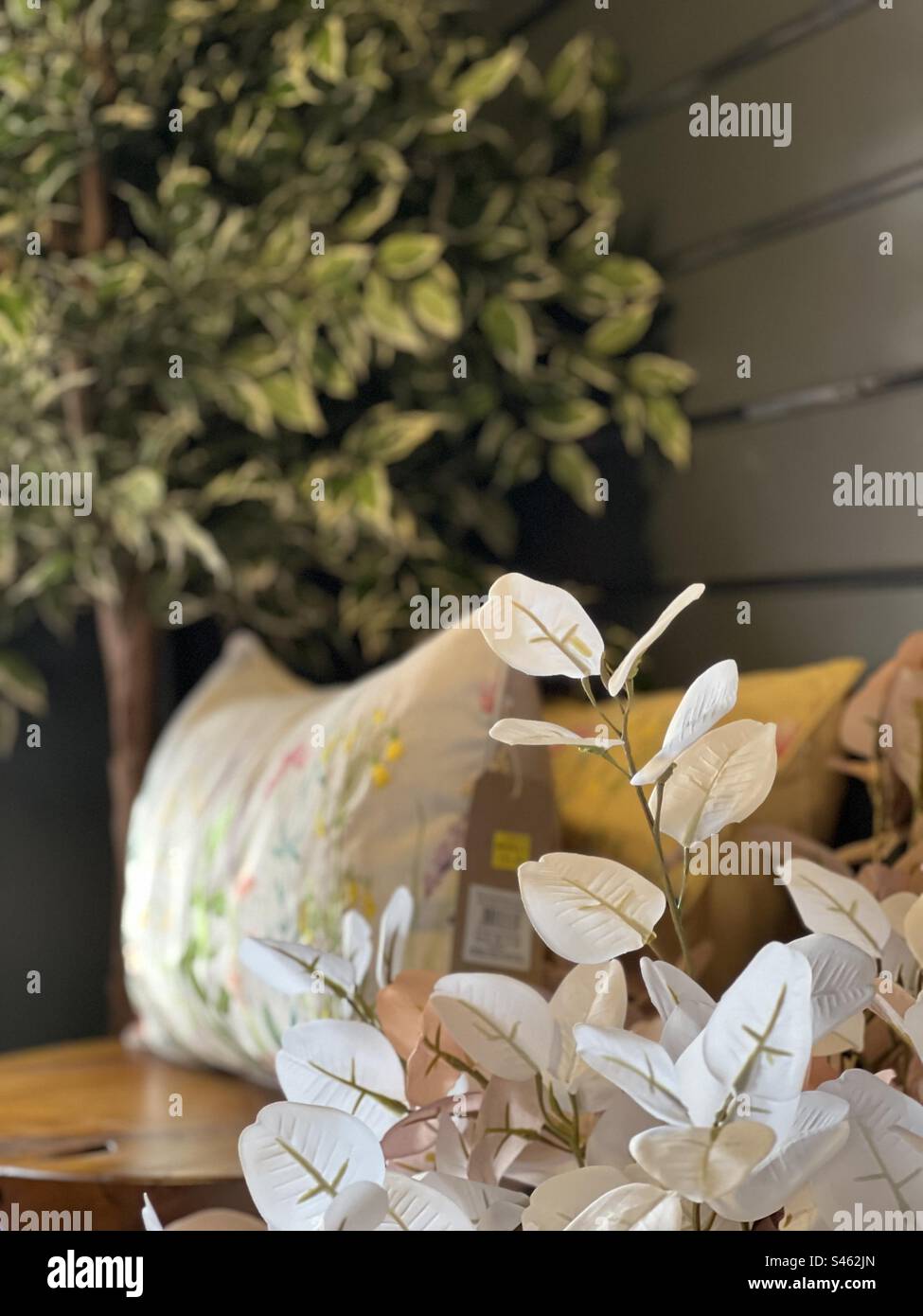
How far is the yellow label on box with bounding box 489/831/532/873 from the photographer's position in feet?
3.02

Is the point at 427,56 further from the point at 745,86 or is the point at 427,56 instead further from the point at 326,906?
the point at 326,906

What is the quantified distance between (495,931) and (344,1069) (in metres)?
0.47

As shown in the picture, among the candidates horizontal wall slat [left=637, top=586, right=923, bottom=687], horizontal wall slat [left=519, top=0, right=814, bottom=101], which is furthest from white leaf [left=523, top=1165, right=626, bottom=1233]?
horizontal wall slat [left=519, top=0, right=814, bottom=101]

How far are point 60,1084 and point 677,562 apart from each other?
0.79 meters

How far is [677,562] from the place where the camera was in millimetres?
1363

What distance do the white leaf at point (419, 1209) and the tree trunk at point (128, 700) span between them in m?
1.16

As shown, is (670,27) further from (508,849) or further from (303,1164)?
(303,1164)

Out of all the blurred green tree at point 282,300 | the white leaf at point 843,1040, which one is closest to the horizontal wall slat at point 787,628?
the blurred green tree at point 282,300

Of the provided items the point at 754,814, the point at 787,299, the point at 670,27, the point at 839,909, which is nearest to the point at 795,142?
the point at 787,299

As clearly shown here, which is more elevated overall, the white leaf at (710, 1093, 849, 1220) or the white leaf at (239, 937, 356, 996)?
the white leaf at (239, 937, 356, 996)

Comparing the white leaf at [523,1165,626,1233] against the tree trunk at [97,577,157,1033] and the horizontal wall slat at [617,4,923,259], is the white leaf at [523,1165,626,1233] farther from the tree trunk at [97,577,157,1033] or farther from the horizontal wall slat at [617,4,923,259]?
the tree trunk at [97,577,157,1033]

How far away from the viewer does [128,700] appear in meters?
1.50

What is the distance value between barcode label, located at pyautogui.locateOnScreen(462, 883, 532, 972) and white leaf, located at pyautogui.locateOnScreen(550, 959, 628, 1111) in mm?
468

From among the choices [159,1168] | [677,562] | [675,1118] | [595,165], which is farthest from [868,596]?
[675,1118]
